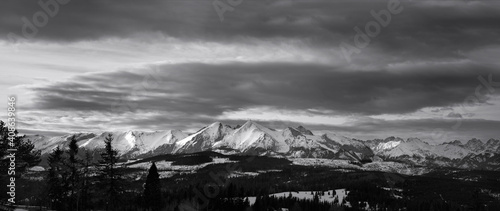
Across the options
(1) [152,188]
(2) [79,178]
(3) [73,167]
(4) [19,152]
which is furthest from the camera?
(1) [152,188]

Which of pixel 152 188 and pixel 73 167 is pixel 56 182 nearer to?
pixel 73 167

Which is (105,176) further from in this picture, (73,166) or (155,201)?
(155,201)

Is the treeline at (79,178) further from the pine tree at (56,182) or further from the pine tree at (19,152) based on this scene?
the pine tree at (19,152)

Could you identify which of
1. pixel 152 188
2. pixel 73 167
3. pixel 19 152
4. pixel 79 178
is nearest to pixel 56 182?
pixel 79 178

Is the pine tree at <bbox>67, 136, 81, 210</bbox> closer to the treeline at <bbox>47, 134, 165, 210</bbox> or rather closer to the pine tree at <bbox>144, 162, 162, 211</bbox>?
the treeline at <bbox>47, 134, 165, 210</bbox>

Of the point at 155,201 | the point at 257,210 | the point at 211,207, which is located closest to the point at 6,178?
the point at 155,201

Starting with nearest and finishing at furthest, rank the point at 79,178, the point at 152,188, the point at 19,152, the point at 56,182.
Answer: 1. the point at 19,152
2. the point at 79,178
3. the point at 56,182
4. the point at 152,188

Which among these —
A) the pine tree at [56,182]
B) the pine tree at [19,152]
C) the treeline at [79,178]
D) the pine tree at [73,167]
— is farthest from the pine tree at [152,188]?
the pine tree at [19,152]

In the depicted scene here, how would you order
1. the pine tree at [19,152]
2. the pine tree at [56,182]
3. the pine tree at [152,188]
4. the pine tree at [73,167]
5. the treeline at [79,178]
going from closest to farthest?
1. the pine tree at [19,152]
2. the pine tree at [73,167]
3. the treeline at [79,178]
4. the pine tree at [56,182]
5. the pine tree at [152,188]

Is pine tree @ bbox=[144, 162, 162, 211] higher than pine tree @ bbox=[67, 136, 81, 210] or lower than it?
lower

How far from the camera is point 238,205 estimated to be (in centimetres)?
17762

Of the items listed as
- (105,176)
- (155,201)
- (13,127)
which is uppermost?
(13,127)

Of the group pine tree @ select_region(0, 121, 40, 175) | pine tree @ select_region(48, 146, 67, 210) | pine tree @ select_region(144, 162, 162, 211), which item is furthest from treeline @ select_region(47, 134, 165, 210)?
pine tree @ select_region(144, 162, 162, 211)

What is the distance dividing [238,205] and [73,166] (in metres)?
113
